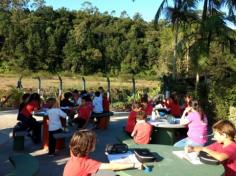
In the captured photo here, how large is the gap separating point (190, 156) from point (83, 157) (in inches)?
70.0

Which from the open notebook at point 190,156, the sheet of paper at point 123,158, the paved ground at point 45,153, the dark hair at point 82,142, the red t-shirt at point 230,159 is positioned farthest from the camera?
the paved ground at point 45,153

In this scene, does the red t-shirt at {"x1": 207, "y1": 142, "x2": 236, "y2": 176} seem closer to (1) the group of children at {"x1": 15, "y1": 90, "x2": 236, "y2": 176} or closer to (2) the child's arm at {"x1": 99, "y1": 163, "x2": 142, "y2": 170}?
(1) the group of children at {"x1": 15, "y1": 90, "x2": 236, "y2": 176}

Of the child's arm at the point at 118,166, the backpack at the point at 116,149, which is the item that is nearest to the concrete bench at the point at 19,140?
the backpack at the point at 116,149

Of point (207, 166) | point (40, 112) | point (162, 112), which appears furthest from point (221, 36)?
point (207, 166)

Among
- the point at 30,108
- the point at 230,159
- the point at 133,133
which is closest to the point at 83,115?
the point at 30,108

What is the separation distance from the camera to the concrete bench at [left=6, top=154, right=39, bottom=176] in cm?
734

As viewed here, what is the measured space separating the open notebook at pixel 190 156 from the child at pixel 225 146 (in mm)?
256

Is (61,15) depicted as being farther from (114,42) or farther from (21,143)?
(21,143)

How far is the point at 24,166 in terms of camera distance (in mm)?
7793

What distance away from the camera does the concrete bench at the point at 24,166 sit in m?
7.34

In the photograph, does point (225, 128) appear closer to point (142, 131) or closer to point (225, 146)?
point (225, 146)

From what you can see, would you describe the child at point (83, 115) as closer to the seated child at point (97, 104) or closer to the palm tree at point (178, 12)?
the seated child at point (97, 104)

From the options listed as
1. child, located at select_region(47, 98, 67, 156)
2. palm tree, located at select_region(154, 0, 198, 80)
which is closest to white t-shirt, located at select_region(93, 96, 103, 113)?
child, located at select_region(47, 98, 67, 156)

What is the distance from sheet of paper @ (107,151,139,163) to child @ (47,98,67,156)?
4.59 metres
